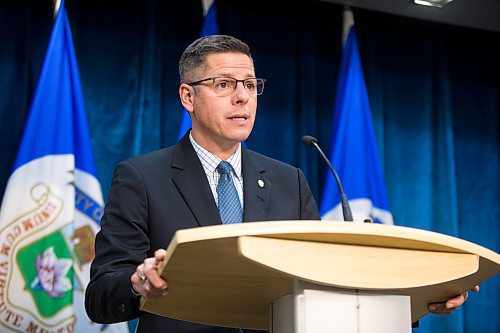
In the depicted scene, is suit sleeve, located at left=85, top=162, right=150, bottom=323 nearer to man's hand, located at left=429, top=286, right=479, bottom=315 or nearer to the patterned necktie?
the patterned necktie

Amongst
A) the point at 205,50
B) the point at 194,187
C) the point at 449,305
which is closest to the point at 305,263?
the point at 449,305

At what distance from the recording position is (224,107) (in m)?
2.44

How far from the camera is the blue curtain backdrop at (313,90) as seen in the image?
14.2ft

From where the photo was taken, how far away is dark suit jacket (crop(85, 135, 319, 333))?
196 cm

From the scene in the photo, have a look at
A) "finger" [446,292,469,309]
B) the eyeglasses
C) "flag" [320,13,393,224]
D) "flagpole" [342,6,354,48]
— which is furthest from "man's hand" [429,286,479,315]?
"flagpole" [342,6,354,48]

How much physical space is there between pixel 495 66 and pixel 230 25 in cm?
215

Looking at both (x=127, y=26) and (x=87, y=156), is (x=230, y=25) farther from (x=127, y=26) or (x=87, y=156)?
(x=87, y=156)

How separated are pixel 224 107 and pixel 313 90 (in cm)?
255

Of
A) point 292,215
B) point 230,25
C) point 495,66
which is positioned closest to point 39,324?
point 292,215

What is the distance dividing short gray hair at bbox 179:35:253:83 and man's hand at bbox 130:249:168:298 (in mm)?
1120

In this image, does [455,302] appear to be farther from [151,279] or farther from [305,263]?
Result: [151,279]

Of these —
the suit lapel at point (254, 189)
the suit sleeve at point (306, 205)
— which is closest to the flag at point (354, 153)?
the suit sleeve at point (306, 205)

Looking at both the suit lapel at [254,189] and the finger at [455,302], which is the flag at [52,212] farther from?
the finger at [455,302]

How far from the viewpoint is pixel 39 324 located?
3596 millimetres
